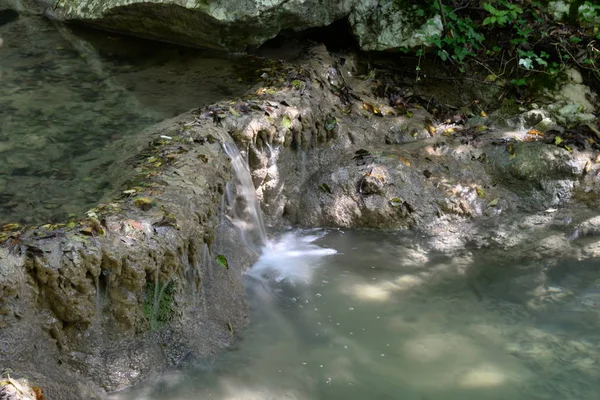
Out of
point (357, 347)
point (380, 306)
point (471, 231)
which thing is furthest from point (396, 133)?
point (357, 347)

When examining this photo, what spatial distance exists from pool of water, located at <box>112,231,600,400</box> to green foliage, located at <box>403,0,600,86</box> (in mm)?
2520

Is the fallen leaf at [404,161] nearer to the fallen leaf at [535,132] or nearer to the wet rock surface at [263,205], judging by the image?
the wet rock surface at [263,205]

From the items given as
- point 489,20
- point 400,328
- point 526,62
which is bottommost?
point 400,328

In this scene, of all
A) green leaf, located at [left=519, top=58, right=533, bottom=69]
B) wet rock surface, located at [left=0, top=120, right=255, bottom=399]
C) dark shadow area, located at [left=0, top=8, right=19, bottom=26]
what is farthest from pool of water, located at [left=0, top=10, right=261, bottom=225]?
green leaf, located at [left=519, top=58, right=533, bottom=69]

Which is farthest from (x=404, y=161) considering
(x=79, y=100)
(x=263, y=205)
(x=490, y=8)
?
(x=79, y=100)

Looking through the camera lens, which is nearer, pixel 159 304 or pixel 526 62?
pixel 159 304

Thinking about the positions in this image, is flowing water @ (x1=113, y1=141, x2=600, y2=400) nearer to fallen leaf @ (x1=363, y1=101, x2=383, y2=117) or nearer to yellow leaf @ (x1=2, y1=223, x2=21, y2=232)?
yellow leaf @ (x1=2, y1=223, x2=21, y2=232)

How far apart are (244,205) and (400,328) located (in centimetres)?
155

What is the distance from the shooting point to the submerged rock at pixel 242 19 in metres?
6.19

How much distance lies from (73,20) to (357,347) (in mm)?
5163

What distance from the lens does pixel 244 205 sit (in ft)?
16.7

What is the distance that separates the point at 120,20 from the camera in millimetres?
6914

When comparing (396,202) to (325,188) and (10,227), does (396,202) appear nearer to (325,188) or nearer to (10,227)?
(325,188)

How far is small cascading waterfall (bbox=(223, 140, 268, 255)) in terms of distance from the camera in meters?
4.91
